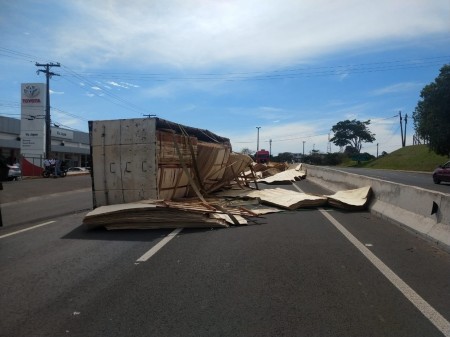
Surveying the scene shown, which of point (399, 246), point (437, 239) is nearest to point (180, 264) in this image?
point (399, 246)

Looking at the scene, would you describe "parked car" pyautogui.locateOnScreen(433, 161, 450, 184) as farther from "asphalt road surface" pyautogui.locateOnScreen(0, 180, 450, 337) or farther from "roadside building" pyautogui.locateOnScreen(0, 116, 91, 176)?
"roadside building" pyautogui.locateOnScreen(0, 116, 91, 176)

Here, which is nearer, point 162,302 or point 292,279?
point 162,302

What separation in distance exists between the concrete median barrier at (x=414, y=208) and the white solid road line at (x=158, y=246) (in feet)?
16.0

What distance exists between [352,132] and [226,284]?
121 meters

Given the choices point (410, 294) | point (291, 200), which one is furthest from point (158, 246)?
point (291, 200)

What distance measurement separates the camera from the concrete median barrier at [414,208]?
8.41 m

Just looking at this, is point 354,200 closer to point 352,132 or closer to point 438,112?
point 438,112

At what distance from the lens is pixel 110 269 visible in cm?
679

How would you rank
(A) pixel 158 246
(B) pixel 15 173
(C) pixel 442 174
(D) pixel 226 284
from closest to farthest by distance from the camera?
(D) pixel 226 284 → (A) pixel 158 246 → (C) pixel 442 174 → (B) pixel 15 173

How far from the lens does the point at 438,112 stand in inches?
1833

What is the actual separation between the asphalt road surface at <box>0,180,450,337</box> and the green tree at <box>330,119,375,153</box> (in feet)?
379

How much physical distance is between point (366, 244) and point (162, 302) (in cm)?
463

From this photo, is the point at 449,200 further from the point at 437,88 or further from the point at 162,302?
the point at 437,88

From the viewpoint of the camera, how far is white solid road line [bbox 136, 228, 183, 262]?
754 centimetres
